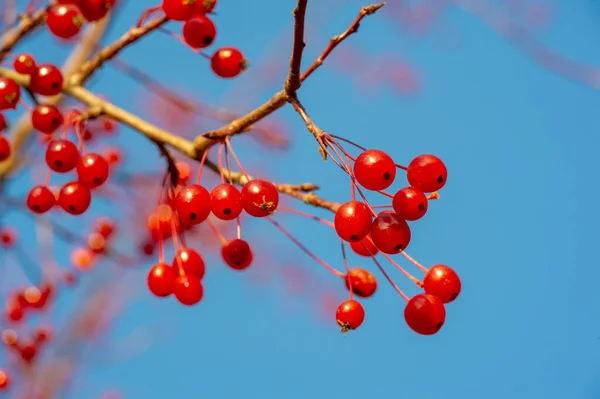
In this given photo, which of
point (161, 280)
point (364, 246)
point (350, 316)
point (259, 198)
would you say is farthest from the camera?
point (161, 280)

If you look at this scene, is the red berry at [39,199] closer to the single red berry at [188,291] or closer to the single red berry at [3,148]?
the single red berry at [3,148]

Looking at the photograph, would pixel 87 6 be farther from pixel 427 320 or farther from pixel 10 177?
pixel 10 177

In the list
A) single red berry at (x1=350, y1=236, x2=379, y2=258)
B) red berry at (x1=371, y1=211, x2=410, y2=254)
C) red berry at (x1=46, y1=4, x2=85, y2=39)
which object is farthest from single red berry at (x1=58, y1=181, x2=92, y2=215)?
red berry at (x1=371, y1=211, x2=410, y2=254)

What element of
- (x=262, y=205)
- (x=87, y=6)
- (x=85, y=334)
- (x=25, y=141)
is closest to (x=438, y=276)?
(x=262, y=205)

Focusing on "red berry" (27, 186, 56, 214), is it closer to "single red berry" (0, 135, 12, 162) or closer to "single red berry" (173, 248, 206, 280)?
"single red berry" (0, 135, 12, 162)

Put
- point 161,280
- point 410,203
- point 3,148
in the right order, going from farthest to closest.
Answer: point 3,148 → point 161,280 → point 410,203

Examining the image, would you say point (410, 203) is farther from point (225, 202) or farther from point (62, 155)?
point (62, 155)

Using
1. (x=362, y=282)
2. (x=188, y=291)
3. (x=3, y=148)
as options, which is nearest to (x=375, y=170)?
(x=362, y=282)
